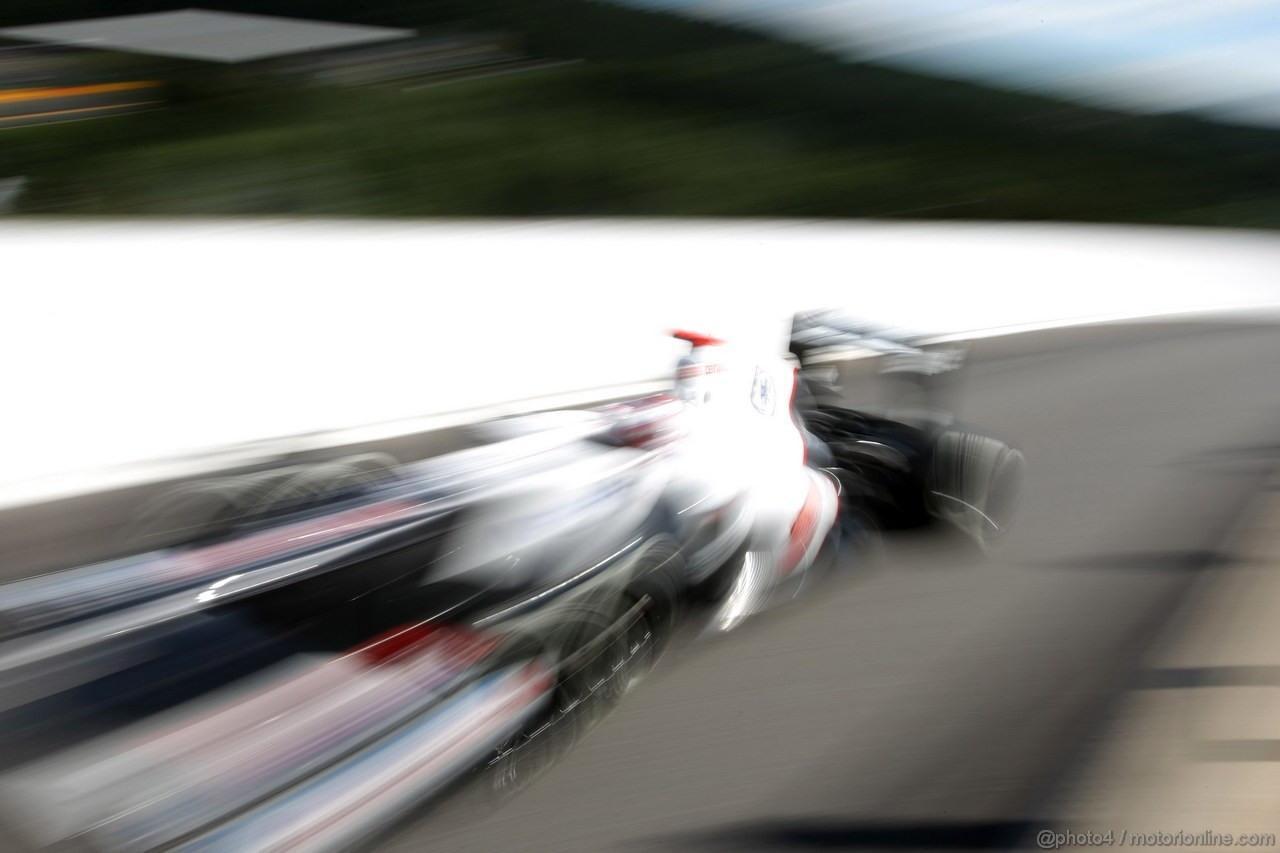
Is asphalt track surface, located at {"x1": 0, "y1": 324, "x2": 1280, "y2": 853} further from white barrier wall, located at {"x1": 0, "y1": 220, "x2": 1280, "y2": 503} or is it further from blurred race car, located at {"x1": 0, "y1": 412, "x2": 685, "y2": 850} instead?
white barrier wall, located at {"x1": 0, "y1": 220, "x2": 1280, "y2": 503}

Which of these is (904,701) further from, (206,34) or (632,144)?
(632,144)

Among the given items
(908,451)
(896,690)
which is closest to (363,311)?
(908,451)

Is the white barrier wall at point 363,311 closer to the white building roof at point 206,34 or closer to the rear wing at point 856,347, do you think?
the white building roof at point 206,34

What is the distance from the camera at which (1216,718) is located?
272cm

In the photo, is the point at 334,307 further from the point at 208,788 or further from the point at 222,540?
the point at 208,788

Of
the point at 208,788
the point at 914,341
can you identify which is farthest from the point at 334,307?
the point at 208,788

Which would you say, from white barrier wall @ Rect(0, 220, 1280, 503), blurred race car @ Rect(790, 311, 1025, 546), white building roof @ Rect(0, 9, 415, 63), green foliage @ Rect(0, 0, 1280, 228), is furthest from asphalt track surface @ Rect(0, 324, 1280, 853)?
white building roof @ Rect(0, 9, 415, 63)

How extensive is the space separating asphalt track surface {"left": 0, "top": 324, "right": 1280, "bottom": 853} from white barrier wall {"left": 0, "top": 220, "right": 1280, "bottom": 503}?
22.7 inches

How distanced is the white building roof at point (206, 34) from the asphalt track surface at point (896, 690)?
3.77 m

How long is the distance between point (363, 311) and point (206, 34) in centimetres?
311

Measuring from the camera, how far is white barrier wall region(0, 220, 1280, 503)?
4.73 metres

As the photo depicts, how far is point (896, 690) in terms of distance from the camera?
312 centimetres

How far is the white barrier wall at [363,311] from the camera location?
15.5 feet

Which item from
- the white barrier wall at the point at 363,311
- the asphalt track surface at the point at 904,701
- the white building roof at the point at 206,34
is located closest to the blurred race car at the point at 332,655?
the asphalt track surface at the point at 904,701
